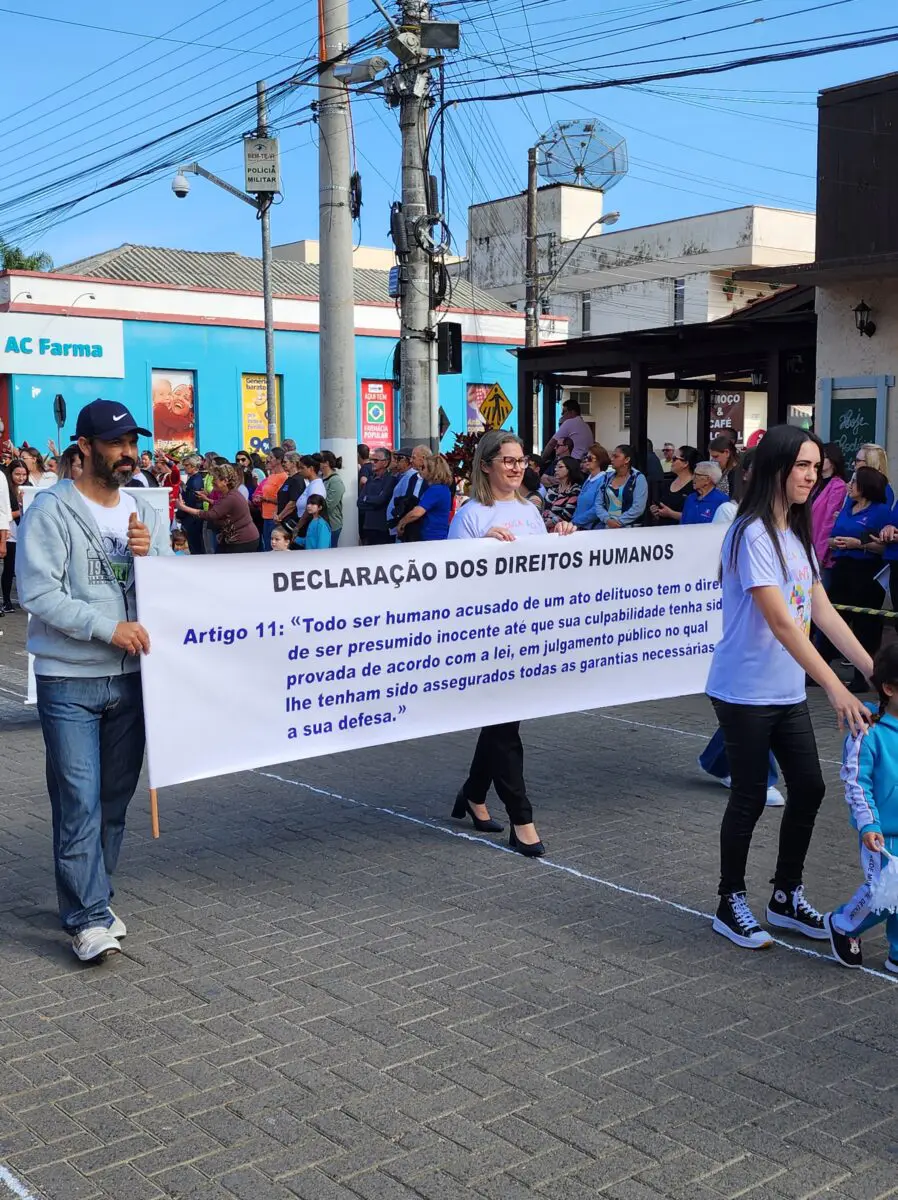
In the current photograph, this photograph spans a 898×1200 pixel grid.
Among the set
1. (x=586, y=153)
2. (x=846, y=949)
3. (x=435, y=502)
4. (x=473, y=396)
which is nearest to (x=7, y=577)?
(x=435, y=502)

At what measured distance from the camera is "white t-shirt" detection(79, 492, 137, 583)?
4.71m

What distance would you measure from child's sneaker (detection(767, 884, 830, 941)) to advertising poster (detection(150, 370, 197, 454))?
1203 inches

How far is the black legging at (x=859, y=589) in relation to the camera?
33.8ft

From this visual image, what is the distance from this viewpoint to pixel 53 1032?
414 cm

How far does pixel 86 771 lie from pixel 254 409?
107 feet

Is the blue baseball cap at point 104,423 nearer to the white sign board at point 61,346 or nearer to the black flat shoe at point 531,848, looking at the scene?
the black flat shoe at point 531,848

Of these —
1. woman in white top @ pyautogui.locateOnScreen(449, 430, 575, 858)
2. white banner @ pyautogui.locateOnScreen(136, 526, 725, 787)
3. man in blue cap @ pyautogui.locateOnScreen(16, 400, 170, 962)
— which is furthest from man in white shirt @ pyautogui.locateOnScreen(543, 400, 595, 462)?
man in blue cap @ pyautogui.locateOnScreen(16, 400, 170, 962)

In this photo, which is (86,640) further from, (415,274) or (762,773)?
(415,274)

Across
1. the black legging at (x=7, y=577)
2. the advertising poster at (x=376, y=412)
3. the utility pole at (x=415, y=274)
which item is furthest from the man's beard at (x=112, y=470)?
the advertising poster at (x=376, y=412)

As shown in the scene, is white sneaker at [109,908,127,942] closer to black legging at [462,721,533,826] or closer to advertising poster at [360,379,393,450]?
black legging at [462,721,533,826]

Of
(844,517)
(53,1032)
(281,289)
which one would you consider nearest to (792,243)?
(281,289)

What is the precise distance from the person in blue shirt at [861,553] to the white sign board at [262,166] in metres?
16.2

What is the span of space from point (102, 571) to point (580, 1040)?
234 cm

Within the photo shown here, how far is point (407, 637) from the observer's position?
568cm
